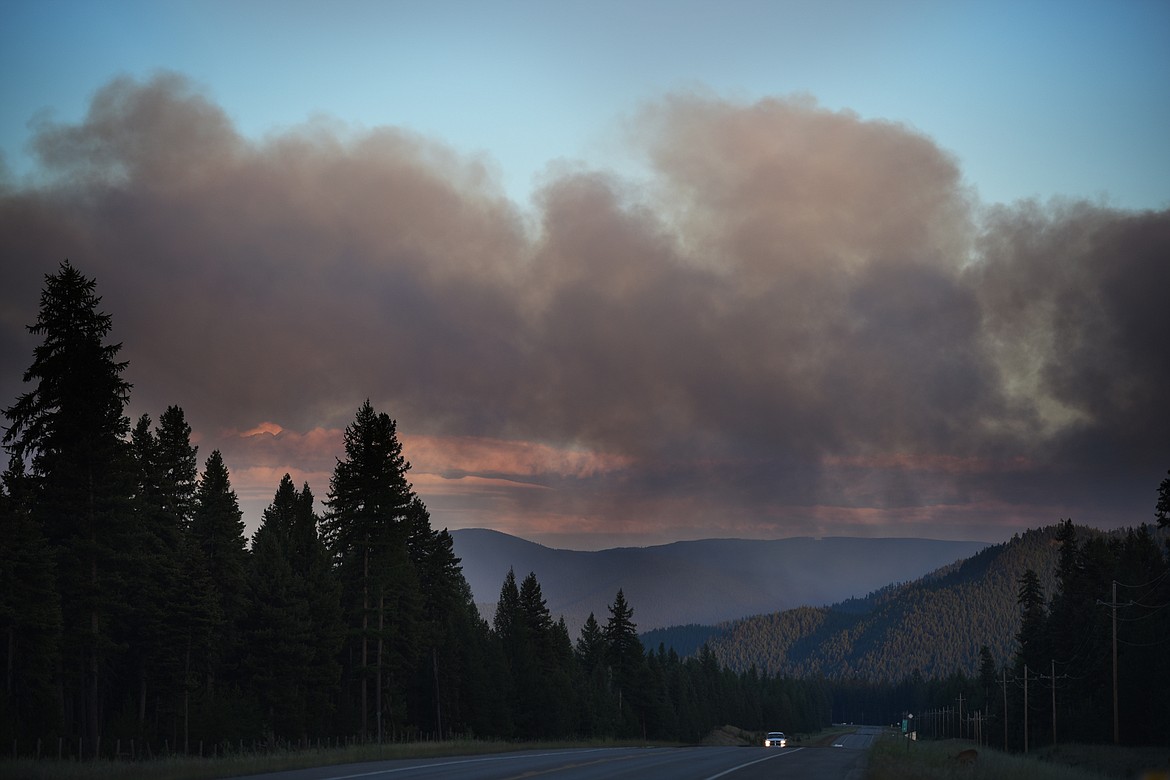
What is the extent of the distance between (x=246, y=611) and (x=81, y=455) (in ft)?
73.5

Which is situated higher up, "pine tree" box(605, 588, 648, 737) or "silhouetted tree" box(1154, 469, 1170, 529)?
"silhouetted tree" box(1154, 469, 1170, 529)

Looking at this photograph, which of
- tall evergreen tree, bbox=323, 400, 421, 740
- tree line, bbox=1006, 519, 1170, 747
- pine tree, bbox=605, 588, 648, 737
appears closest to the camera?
tall evergreen tree, bbox=323, 400, 421, 740

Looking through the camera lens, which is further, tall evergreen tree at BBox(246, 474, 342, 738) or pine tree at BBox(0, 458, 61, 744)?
tall evergreen tree at BBox(246, 474, 342, 738)

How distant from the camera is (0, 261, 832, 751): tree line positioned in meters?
48.1

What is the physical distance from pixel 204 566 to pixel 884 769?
4025cm

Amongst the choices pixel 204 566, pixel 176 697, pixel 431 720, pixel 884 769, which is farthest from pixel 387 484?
pixel 884 769

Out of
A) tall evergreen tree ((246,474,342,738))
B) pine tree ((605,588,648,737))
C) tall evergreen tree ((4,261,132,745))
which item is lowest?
pine tree ((605,588,648,737))

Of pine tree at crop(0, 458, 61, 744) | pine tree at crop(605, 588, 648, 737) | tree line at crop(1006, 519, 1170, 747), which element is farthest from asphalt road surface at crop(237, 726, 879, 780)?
pine tree at crop(605, 588, 648, 737)

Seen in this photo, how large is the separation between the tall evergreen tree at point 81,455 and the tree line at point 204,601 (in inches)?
3.5

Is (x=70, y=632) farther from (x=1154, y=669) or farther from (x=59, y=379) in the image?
(x=1154, y=669)

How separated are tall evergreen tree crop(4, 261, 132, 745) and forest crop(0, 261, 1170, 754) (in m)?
0.10

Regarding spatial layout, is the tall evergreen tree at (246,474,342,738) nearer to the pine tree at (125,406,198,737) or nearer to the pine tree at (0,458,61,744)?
the pine tree at (125,406,198,737)

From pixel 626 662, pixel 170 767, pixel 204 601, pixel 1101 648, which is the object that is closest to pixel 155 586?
pixel 204 601

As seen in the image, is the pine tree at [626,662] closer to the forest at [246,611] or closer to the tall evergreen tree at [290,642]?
the forest at [246,611]
